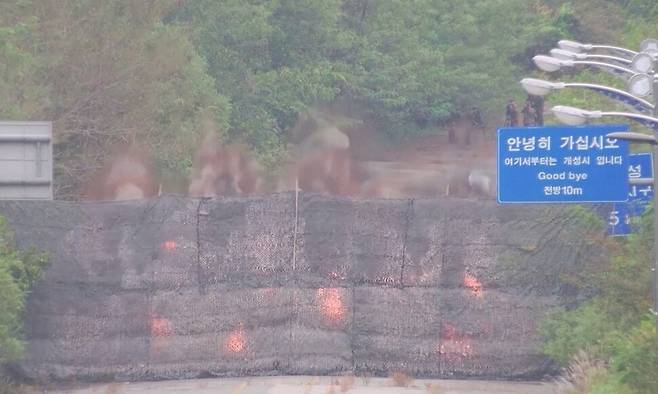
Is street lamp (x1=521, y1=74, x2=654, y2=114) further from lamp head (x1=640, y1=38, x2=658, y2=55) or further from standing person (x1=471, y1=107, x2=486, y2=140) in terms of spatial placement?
standing person (x1=471, y1=107, x2=486, y2=140)

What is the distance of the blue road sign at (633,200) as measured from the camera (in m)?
21.2

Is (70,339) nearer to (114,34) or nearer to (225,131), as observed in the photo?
(114,34)

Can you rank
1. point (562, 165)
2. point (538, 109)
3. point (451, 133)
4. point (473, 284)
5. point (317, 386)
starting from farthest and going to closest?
point (451, 133), point (538, 109), point (473, 284), point (562, 165), point (317, 386)

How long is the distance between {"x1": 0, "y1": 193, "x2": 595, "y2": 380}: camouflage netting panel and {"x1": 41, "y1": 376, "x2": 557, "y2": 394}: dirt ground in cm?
26

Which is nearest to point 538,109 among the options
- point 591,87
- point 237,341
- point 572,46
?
point 572,46

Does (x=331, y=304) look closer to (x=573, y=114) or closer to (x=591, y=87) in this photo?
(x=591, y=87)

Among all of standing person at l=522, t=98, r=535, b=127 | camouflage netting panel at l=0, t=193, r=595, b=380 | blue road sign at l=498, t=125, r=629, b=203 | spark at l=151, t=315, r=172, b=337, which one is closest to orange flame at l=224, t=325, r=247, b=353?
camouflage netting panel at l=0, t=193, r=595, b=380

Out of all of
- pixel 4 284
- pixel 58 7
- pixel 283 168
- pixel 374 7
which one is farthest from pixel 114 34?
pixel 374 7

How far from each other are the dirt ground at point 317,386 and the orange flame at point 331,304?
1.04 m

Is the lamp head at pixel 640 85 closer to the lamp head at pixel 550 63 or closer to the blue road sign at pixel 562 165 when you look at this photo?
the lamp head at pixel 550 63

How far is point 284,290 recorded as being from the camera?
21203 mm

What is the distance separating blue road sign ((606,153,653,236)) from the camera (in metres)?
21.2

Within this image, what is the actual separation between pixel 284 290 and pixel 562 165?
5.14 meters

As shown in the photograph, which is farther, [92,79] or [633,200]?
[92,79]
